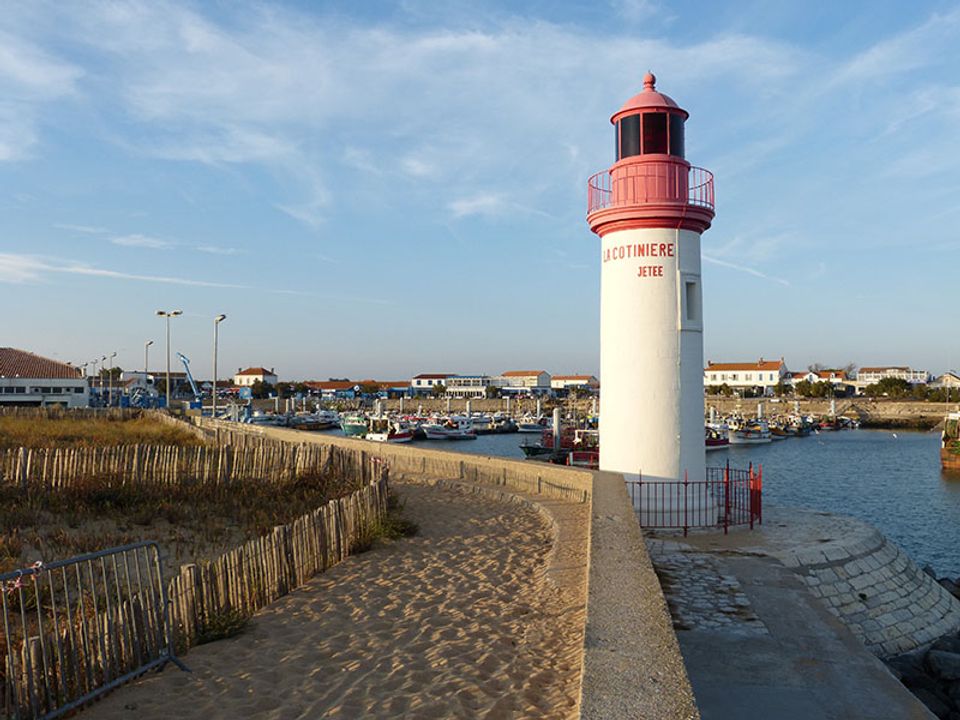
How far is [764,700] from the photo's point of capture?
6.10 metres

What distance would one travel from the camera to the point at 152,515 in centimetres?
1309

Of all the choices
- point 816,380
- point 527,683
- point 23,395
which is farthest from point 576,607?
point 816,380

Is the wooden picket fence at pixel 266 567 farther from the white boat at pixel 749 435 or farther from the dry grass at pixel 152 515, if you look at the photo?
the white boat at pixel 749 435

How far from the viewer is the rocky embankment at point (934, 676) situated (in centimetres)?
887

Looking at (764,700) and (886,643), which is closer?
(764,700)

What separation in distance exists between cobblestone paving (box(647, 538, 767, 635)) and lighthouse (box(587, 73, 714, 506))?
2.14 metres

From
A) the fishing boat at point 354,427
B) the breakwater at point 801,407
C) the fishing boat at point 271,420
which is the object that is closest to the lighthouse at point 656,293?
the fishing boat at point 354,427

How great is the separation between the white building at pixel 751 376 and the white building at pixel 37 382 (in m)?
108

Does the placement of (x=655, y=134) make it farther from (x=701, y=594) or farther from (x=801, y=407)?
(x=801, y=407)

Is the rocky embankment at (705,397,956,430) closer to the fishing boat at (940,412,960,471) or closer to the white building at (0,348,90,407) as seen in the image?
the fishing boat at (940,412,960,471)

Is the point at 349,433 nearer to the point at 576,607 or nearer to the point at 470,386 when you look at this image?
the point at 576,607

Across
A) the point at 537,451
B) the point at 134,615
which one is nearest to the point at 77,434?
the point at 537,451

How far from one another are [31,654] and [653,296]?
10064mm

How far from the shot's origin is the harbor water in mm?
26719
